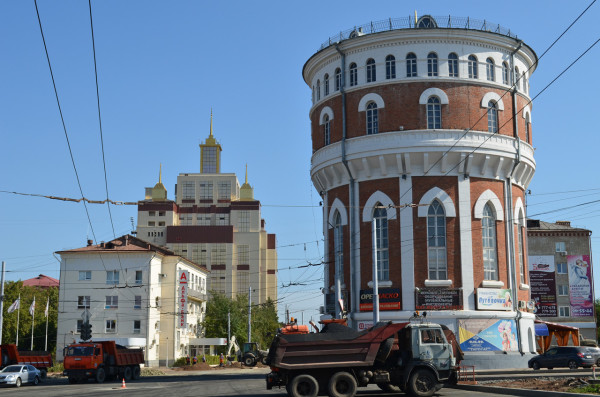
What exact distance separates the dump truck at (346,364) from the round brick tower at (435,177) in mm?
14965

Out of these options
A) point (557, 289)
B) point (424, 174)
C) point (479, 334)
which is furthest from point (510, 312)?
point (557, 289)

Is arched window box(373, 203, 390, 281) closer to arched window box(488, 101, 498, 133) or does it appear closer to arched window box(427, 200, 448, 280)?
arched window box(427, 200, 448, 280)

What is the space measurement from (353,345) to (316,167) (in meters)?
22.0

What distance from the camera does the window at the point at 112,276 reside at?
241 feet

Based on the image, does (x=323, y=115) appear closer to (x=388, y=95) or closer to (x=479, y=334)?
(x=388, y=95)

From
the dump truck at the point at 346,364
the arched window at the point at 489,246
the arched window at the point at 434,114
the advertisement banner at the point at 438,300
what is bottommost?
the dump truck at the point at 346,364

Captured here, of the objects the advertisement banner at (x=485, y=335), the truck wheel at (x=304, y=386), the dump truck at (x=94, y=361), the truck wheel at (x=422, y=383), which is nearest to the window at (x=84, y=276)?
the dump truck at (x=94, y=361)

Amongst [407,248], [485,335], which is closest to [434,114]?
[407,248]

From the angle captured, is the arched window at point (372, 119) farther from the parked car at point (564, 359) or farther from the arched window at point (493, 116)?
the parked car at point (564, 359)

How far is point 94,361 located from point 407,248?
18.3 metres

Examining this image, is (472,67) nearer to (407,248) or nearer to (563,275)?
(407,248)

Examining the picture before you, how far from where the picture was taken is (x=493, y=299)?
3881cm

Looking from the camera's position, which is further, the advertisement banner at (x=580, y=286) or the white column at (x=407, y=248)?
the advertisement banner at (x=580, y=286)

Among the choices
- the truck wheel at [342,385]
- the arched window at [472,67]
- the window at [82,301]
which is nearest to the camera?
the truck wheel at [342,385]
